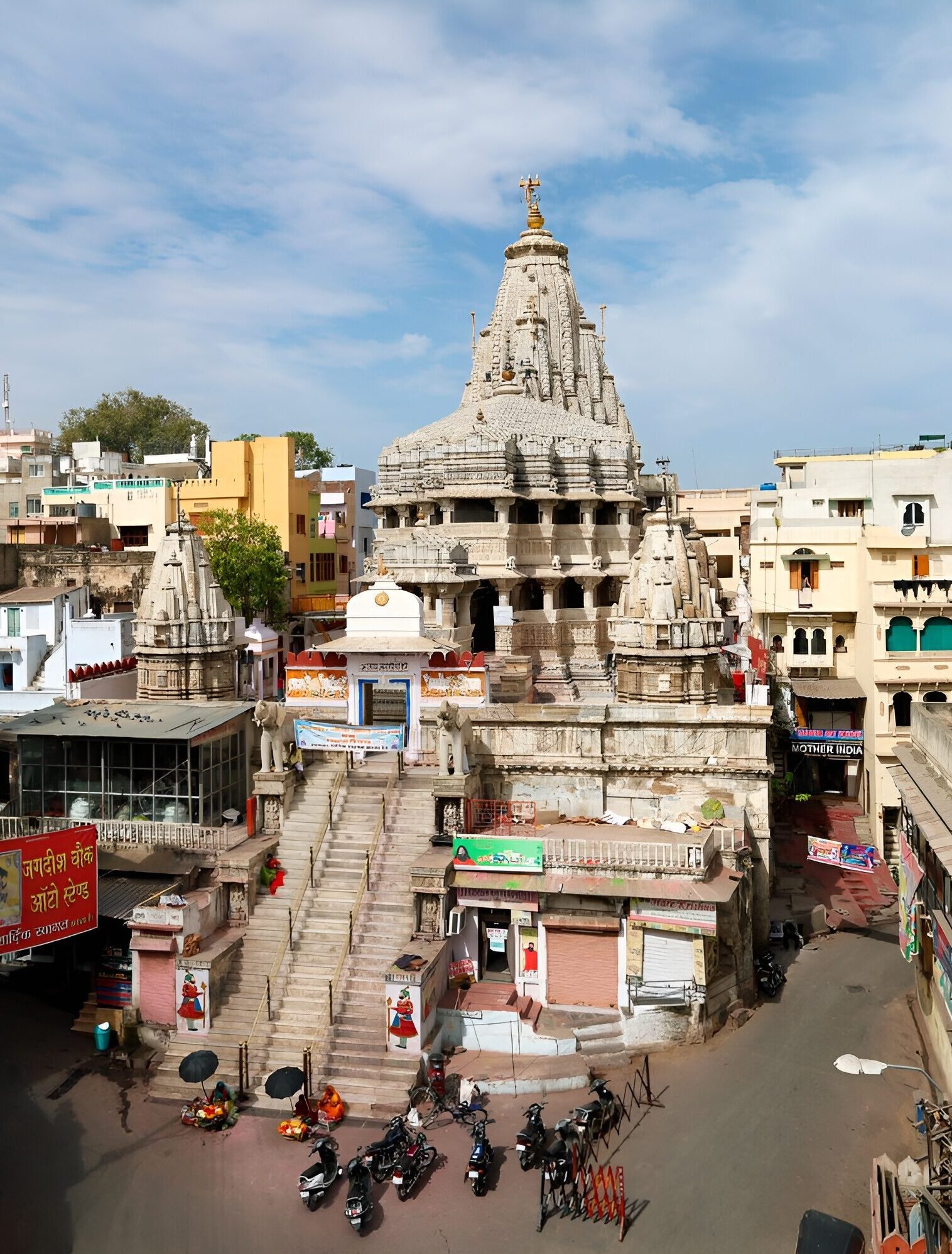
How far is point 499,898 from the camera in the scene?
20.6m

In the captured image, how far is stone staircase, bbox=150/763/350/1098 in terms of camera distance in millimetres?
18469

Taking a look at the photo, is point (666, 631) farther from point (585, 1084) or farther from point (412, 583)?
point (585, 1084)

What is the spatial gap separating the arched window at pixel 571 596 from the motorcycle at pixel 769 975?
1550cm

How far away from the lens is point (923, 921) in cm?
2062

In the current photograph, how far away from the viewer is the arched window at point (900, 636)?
3272cm

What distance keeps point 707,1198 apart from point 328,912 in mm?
9157

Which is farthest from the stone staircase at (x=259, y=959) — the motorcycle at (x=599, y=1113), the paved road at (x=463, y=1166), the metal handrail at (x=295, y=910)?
the motorcycle at (x=599, y=1113)

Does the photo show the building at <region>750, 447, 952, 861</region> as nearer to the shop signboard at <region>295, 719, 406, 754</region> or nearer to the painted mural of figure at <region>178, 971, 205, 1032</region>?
the shop signboard at <region>295, 719, 406, 754</region>

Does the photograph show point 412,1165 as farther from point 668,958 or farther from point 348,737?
point 348,737

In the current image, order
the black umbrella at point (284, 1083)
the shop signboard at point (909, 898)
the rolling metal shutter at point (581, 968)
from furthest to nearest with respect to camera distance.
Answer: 1. the shop signboard at point (909, 898)
2. the rolling metal shutter at point (581, 968)
3. the black umbrella at point (284, 1083)

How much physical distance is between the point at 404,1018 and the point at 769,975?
9151 millimetres

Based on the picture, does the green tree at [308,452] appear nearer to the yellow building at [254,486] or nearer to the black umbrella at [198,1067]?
the yellow building at [254,486]

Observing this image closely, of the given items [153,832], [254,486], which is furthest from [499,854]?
[254,486]

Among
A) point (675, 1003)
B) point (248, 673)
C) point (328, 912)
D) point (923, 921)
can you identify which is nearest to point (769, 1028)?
point (675, 1003)
